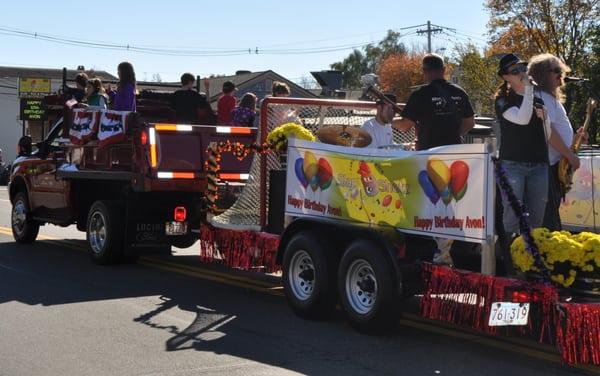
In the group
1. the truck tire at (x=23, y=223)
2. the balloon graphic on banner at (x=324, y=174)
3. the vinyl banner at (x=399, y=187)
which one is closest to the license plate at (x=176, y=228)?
the vinyl banner at (x=399, y=187)

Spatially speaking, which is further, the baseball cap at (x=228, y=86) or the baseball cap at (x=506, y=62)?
the baseball cap at (x=228, y=86)

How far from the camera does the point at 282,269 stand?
779cm

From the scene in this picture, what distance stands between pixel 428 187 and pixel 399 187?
1.00 ft

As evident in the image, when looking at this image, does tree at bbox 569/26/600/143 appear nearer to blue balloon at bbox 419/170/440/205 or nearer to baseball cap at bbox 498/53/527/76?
baseball cap at bbox 498/53/527/76

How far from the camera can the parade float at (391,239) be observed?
5715 mm

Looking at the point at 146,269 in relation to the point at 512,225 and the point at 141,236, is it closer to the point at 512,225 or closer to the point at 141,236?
the point at 141,236

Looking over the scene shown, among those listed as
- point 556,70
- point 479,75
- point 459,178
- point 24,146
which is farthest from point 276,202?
point 479,75

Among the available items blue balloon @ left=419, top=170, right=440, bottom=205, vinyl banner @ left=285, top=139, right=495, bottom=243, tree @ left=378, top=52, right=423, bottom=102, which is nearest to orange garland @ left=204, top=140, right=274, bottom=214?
vinyl banner @ left=285, top=139, right=495, bottom=243

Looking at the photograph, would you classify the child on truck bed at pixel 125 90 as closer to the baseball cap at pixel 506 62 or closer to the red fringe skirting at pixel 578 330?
the baseball cap at pixel 506 62

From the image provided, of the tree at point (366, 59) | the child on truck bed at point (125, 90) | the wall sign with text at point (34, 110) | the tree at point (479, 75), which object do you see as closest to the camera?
the child on truck bed at point (125, 90)

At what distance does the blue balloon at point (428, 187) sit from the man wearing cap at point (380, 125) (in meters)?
1.64

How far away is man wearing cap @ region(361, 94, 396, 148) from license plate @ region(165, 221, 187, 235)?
10.5 feet

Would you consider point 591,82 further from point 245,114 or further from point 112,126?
point 112,126

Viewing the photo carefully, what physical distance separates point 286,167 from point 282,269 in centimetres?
102
